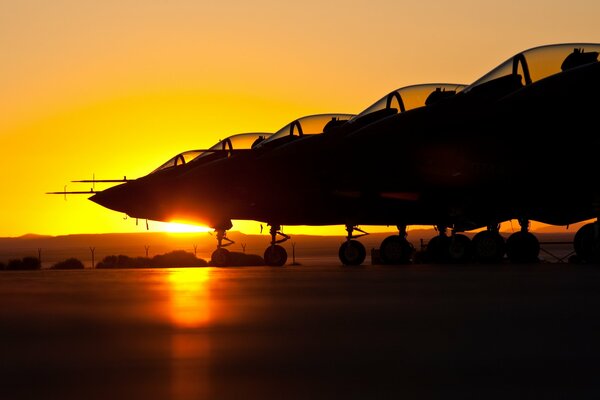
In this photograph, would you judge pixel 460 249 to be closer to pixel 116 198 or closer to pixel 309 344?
pixel 116 198

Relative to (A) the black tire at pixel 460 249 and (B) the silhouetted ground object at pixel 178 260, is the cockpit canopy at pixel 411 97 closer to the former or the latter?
(A) the black tire at pixel 460 249

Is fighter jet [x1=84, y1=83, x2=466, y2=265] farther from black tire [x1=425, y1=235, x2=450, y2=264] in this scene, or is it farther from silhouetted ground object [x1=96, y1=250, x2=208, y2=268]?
silhouetted ground object [x1=96, y1=250, x2=208, y2=268]

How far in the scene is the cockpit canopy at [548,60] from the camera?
1708cm

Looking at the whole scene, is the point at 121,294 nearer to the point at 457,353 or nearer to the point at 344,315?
the point at 344,315

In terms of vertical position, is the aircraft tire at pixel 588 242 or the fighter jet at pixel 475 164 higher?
the fighter jet at pixel 475 164

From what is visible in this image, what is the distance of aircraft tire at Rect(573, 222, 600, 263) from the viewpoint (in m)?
17.2

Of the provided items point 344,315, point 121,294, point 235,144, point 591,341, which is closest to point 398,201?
point 235,144

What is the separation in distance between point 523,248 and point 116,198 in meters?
10.8

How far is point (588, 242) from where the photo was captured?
682 inches

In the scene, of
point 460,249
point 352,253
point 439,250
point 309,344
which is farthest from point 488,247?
point 309,344

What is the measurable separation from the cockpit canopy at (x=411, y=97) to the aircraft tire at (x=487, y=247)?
8.69 ft

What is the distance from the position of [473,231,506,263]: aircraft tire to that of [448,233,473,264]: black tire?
20cm

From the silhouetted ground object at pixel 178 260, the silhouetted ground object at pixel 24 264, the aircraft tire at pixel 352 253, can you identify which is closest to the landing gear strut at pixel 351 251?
the aircraft tire at pixel 352 253

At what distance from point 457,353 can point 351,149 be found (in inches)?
502
